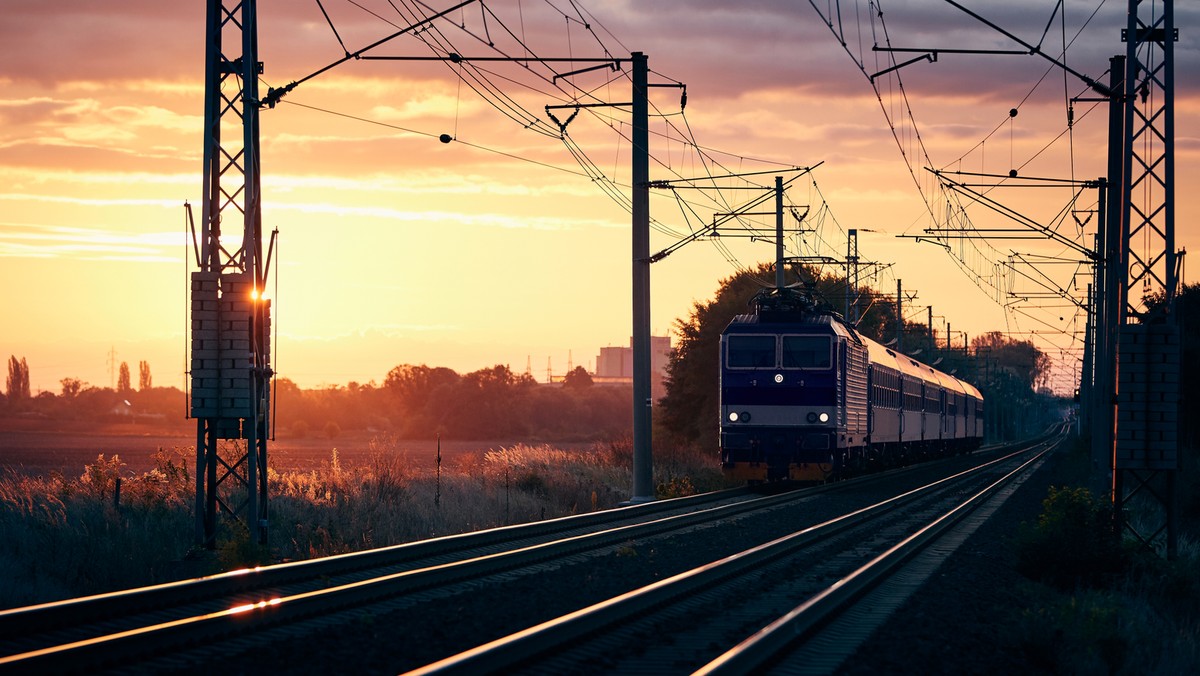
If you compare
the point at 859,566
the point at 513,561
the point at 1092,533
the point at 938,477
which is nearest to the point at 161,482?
the point at 513,561

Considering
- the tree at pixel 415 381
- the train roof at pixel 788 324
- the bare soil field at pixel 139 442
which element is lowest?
the bare soil field at pixel 139 442

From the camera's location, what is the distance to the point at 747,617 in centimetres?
1142

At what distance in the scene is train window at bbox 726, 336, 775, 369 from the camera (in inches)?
1177

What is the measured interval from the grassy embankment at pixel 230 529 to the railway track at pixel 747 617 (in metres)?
5.33

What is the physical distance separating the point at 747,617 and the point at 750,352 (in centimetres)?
1890

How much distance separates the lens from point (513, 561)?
49.0ft

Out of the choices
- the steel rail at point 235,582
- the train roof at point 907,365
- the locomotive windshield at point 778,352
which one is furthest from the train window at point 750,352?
the steel rail at point 235,582

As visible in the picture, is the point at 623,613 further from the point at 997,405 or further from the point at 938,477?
the point at 997,405

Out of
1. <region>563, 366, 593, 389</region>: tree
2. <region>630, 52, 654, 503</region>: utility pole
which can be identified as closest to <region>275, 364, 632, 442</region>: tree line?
<region>563, 366, 593, 389</region>: tree

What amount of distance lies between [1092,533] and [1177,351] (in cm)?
298

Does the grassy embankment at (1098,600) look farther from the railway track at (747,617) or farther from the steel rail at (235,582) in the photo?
the steel rail at (235,582)

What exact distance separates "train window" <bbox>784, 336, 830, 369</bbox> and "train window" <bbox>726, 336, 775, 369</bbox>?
1.21 ft

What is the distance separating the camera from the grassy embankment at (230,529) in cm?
1412

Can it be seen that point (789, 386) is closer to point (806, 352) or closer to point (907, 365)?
point (806, 352)
